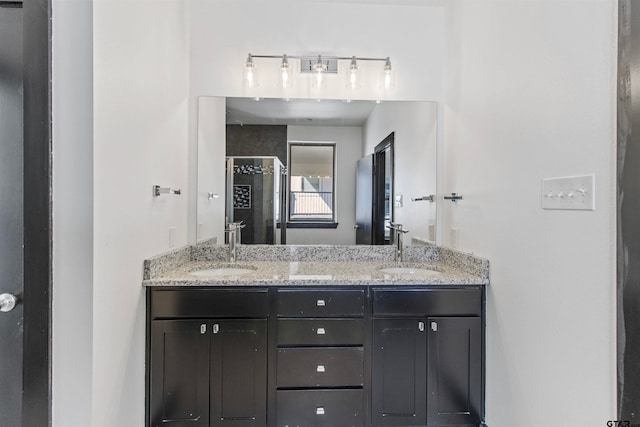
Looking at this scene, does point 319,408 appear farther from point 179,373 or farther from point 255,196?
point 255,196

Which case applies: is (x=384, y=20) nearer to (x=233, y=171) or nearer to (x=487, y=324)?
(x=233, y=171)

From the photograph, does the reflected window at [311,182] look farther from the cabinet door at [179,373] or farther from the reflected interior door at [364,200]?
the cabinet door at [179,373]

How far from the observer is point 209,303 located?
1.77m

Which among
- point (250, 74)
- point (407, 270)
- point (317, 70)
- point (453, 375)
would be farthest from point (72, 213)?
point (453, 375)

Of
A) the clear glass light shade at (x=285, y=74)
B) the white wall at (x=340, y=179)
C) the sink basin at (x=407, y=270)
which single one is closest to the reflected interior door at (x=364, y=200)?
the white wall at (x=340, y=179)

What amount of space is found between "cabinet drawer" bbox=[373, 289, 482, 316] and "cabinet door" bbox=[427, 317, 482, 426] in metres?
0.05

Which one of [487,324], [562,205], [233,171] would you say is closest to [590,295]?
[562,205]

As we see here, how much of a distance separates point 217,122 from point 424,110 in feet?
4.88

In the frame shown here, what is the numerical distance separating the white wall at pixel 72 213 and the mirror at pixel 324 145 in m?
1.06

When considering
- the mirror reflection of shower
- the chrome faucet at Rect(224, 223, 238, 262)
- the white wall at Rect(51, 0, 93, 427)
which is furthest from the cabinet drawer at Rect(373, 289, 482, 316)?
the white wall at Rect(51, 0, 93, 427)

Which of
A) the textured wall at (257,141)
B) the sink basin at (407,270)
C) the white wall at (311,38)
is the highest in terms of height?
the white wall at (311,38)

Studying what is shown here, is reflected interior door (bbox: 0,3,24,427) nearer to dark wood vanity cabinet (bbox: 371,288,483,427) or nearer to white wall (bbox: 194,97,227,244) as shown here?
white wall (bbox: 194,97,227,244)

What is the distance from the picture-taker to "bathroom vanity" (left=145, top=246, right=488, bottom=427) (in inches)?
69.0

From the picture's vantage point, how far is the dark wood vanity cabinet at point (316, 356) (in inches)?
69.0
